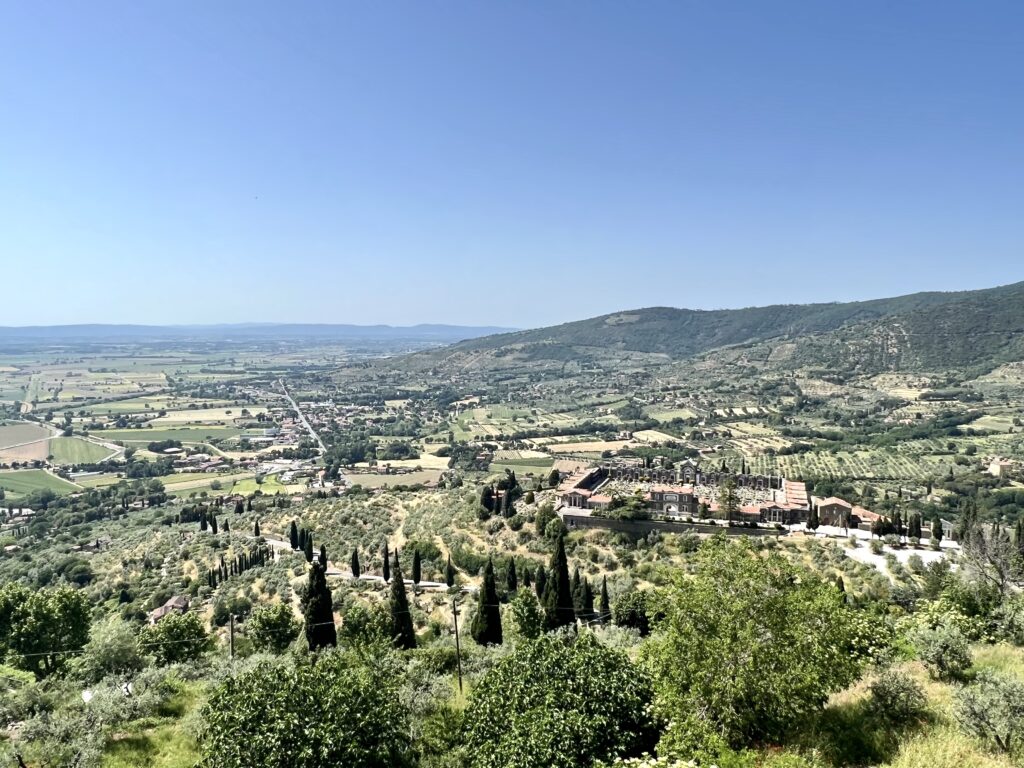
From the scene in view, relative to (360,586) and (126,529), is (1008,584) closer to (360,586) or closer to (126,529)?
(360,586)

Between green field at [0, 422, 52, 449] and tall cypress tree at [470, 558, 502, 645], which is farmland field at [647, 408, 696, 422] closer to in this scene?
tall cypress tree at [470, 558, 502, 645]

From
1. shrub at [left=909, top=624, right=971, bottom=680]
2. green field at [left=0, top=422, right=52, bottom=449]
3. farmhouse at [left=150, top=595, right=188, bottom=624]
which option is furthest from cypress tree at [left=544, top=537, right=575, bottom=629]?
green field at [left=0, top=422, right=52, bottom=449]

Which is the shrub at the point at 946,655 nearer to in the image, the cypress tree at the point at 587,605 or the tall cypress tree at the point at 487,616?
the tall cypress tree at the point at 487,616

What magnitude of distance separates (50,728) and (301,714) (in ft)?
21.7

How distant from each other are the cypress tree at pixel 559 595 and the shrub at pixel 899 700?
72.9 feet

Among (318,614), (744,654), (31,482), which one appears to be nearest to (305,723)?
(744,654)

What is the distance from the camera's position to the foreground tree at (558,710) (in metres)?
10.6

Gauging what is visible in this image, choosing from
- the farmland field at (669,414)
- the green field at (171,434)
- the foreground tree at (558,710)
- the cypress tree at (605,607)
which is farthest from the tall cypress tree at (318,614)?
the farmland field at (669,414)

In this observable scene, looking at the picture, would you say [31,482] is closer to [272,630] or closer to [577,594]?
[272,630]

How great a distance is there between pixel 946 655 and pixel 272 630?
28093 mm

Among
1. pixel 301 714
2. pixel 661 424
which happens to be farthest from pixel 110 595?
pixel 661 424

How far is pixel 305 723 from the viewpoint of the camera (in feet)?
37.1

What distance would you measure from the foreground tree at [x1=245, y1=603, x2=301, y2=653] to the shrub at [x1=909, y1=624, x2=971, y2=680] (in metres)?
26.9

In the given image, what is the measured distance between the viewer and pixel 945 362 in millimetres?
173250
